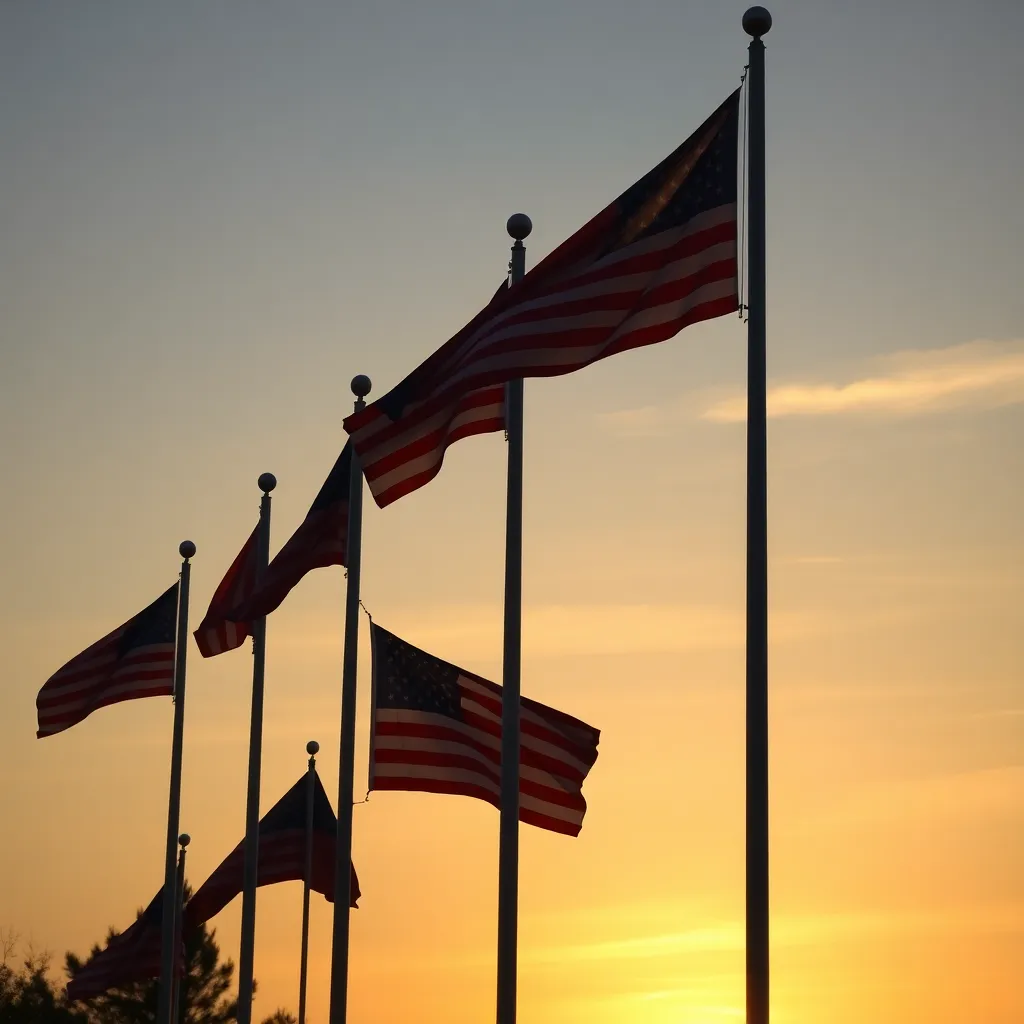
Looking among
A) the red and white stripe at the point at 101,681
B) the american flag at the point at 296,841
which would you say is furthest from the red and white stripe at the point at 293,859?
the red and white stripe at the point at 101,681

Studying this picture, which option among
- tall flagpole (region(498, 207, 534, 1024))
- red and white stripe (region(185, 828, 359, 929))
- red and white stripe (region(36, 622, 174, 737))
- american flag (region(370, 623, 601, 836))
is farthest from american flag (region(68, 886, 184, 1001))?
tall flagpole (region(498, 207, 534, 1024))

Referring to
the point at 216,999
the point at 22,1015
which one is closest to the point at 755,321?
the point at 216,999

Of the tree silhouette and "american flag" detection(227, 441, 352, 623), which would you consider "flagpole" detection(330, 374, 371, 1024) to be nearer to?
"american flag" detection(227, 441, 352, 623)

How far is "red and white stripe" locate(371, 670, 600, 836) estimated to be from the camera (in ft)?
70.6

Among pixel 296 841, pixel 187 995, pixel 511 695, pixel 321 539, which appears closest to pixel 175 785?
pixel 296 841

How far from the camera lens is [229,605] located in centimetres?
2984

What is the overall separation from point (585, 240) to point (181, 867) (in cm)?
2740

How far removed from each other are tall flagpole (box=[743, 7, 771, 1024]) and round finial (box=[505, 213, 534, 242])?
424cm

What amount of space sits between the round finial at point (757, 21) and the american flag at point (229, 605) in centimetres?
1490

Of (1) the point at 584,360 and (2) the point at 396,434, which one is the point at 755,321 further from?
(2) the point at 396,434

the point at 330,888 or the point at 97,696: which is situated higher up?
the point at 97,696

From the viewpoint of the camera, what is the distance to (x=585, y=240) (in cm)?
1700

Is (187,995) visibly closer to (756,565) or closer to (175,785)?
(175,785)

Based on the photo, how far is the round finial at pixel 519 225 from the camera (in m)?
20.1
